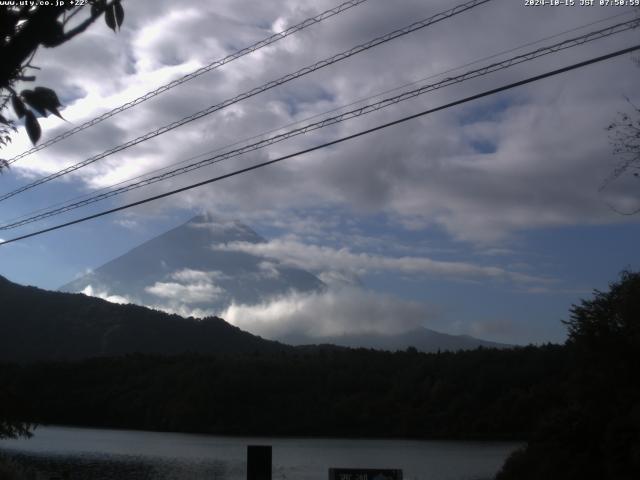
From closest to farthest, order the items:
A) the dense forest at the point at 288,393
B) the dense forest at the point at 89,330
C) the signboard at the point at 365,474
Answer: the signboard at the point at 365,474 → the dense forest at the point at 288,393 → the dense forest at the point at 89,330

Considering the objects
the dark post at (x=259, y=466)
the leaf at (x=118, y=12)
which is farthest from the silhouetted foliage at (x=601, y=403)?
the leaf at (x=118, y=12)

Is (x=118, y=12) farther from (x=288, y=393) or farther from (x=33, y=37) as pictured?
(x=288, y=393)

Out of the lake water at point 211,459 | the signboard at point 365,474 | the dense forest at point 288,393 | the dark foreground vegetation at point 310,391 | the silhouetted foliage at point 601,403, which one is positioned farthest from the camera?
the dense forest at point 288,393

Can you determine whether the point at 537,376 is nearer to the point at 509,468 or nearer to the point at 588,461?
the point at 509,468

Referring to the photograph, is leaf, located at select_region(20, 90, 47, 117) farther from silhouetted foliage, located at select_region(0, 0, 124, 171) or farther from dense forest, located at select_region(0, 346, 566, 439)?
dense forest, located at select_region(0, 346, 566, 439)

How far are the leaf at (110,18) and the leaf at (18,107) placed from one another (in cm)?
59

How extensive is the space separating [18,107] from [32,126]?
0.50ft

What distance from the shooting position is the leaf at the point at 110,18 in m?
3.67

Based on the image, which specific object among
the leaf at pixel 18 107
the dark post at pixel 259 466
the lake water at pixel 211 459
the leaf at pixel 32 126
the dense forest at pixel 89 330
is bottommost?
the lake water at pixel 211 459

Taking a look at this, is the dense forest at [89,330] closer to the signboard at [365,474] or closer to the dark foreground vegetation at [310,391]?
the dark foreground vegetation at [310,391]

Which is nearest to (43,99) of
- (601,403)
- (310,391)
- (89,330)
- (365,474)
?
(365,474)

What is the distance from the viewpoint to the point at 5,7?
3.61 metres

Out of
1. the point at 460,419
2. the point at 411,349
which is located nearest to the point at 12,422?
the point at 460,419

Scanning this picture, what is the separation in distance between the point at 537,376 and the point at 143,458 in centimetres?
3610
